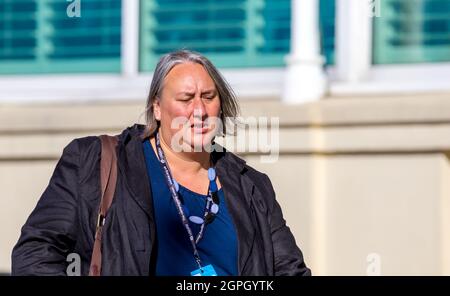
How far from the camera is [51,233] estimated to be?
3.57 meters

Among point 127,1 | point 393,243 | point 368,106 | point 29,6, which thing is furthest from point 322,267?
point 29,6

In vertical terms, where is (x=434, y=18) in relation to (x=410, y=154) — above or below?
above

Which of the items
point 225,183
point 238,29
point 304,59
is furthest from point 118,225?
point 238,29

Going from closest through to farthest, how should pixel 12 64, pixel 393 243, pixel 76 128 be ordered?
pixel 393 243
pixel 76 128
pixel 12 64

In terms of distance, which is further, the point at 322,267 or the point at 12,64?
the point at 12,64

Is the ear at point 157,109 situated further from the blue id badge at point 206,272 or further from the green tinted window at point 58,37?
the green tinted window at point 58,37

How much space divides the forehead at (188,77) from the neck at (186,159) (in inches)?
7.6

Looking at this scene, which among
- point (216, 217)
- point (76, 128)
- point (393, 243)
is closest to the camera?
point (216, 217)

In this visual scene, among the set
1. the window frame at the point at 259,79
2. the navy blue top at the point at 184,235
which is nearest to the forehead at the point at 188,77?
the navy blue top at the point at 184,235

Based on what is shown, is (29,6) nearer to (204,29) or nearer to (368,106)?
(204,29)

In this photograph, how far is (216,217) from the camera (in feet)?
12.6

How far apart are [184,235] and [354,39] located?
3.00 meters

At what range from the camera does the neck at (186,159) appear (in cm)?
392

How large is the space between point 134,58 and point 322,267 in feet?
5.42
